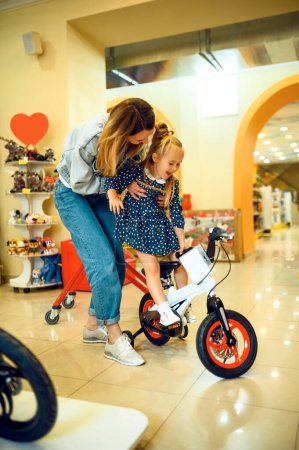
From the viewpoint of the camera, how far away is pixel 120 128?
1.79m

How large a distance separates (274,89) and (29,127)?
382cm

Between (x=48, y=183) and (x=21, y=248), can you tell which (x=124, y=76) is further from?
(x=21, y=248)

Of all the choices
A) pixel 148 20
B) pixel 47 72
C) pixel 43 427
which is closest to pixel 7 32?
pixel 47 72

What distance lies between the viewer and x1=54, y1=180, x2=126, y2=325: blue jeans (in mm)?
1961

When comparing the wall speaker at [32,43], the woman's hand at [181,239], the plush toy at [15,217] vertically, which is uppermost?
the wall speaker at [32,43]

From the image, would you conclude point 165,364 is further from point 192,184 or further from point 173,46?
point 192,184

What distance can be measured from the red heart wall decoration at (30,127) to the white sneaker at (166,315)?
2.69 meters

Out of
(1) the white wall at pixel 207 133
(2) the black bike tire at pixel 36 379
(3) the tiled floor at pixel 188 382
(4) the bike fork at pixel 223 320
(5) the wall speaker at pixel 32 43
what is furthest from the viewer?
(1) the white wall at pixel 207 133

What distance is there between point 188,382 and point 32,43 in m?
3.58

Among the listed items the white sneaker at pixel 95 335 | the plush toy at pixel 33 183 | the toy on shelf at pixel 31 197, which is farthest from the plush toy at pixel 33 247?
the white sneaker at pixel 95 335

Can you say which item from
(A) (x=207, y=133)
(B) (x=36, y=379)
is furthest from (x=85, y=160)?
A: (A) (x=207, y=133)

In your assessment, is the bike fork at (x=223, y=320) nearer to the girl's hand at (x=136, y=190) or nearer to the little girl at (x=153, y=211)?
the little girl at (x=153, y=211)

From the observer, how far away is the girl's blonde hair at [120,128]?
1.80 metres

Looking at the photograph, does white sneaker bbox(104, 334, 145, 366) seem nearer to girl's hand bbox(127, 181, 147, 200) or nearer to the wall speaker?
girl's hand bbox(127, 181, 147, 200)
